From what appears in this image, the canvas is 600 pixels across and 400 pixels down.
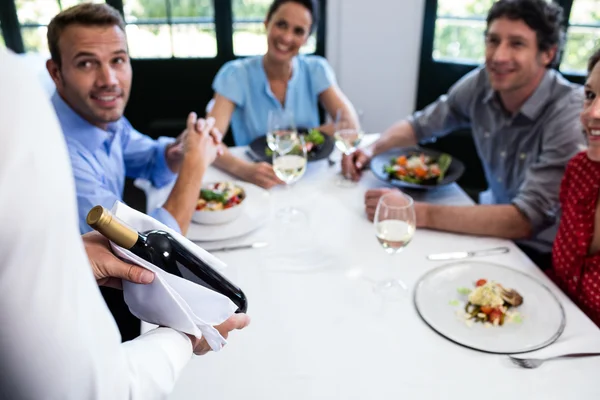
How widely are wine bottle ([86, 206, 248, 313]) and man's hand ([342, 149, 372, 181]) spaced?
3.06 feet

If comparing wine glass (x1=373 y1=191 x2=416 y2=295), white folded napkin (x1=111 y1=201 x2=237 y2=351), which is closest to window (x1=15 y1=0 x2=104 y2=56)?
wine glass (x1=373 y1=191 x2=416 y2=295)

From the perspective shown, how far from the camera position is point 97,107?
4.58 ft

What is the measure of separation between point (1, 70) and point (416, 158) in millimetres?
1433

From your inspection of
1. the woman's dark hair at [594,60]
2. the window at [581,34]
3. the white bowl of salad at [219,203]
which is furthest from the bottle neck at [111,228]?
the window at [581,34]

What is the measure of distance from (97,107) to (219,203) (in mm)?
459

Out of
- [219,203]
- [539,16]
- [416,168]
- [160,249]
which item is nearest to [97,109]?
[219,203]

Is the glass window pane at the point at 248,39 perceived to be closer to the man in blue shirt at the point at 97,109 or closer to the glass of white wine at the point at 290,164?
the man in blue shirt at the point at 97,109

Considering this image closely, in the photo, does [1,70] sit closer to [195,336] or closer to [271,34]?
[195,336]

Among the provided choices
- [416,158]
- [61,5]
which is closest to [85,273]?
[416,158]

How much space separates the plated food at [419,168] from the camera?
1.54 meters

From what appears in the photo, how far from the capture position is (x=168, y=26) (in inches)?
142

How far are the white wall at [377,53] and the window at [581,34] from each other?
92 centimetres

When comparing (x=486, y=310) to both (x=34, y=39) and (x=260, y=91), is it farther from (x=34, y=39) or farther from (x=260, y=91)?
(x=34, y=39)

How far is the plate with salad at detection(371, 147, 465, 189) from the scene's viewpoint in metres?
1.52
